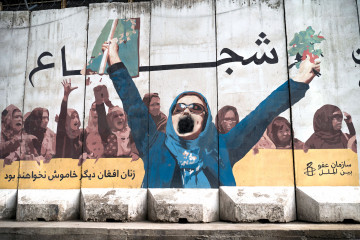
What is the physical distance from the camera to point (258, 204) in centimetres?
583

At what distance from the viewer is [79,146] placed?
22.5ft

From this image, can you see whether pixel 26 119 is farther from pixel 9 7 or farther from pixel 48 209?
pixel 9 7

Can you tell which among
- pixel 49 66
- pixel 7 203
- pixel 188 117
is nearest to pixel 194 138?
pixel 188 117

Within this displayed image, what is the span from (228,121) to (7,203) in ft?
16.2

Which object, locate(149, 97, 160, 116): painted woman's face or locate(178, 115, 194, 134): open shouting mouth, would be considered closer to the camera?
locate(178, 115, 194, 134): open shouting mouth

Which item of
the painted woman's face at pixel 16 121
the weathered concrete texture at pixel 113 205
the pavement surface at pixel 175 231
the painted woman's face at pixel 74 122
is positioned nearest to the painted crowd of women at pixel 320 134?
the pavement surface at pixel 175 231

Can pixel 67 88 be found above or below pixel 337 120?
above

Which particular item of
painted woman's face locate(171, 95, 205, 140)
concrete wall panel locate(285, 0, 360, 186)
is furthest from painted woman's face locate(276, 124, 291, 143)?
painted woman's face locate(171, 95, 205, 140)

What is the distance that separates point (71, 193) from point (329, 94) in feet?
Result: 18.0

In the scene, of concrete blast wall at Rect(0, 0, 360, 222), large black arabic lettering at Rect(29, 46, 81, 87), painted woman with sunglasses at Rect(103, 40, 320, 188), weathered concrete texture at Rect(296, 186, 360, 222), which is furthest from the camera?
large black arabic lettering at Rect(29, 46, 81, 87)

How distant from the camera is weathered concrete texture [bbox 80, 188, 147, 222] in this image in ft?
20.2

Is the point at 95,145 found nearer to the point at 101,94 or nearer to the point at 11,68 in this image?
the point at 101,94

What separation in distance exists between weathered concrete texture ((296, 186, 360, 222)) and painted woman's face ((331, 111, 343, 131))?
3.70ft

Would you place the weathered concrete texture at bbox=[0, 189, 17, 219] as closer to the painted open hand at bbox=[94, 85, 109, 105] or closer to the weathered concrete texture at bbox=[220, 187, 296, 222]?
the painted open hand at bbox=[94, 85, 109, 105]
